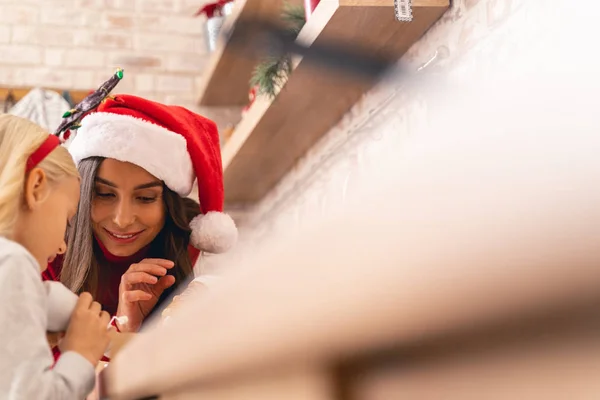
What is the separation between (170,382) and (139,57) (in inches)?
78.3

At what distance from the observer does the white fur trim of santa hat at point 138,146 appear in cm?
88

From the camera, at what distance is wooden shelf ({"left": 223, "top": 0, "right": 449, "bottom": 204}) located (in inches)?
46.1

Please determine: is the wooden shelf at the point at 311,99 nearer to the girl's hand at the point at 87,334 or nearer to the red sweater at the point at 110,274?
the red sweater at the point at 110,274

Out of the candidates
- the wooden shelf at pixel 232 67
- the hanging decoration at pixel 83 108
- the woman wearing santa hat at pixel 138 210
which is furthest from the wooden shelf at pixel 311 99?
the hanging decoration at pixel 83 108

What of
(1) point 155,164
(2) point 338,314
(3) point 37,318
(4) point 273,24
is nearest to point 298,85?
(4) point 273,24

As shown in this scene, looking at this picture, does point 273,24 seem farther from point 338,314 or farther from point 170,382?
point 338,314

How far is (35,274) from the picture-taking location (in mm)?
408

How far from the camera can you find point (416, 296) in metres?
0.15

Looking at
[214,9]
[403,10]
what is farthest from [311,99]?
[214,9]

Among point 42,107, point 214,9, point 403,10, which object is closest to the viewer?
point 403,10

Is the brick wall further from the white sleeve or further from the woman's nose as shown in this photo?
the white sleeve

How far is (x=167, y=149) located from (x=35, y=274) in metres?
0.54

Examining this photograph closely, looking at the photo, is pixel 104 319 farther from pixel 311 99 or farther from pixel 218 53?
pixel 218 53

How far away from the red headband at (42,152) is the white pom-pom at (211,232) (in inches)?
17.6
